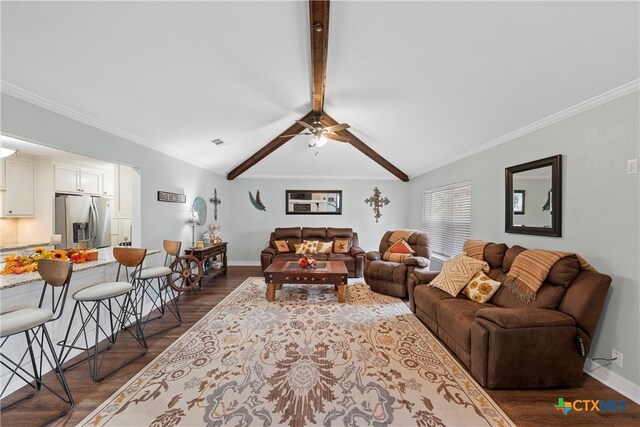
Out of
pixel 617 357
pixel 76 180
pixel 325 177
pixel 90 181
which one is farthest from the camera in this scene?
pixel 325 177

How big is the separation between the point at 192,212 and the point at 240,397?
370 centimetres

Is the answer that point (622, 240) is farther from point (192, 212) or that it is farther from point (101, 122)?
point (192, 212)

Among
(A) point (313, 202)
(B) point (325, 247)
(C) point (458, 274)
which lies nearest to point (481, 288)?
(C) point (458, 274)

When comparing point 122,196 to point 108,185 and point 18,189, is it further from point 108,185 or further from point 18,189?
point 18,189

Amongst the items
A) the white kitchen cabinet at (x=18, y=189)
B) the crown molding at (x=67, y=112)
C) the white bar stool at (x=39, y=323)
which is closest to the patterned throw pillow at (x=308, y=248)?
the crown molding at (x=67, y=112)

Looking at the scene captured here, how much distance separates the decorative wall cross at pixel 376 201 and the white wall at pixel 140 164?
3.99m

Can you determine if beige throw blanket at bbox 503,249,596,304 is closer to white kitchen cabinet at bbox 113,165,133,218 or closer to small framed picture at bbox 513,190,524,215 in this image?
small framed picture at bbox 513,190,524,215

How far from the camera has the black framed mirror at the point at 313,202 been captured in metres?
6.66

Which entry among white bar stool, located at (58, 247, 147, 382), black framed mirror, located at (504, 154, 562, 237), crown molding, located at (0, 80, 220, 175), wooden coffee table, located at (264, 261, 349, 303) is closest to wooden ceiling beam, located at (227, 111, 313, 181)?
crown molding, located at (0, 80, 220, 175)

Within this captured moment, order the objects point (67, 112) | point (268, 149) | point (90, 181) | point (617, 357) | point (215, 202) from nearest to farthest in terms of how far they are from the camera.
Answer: point (617, 357)
point (67, 112)
point (90, 181)
point (268, 149)
point (215, 202)

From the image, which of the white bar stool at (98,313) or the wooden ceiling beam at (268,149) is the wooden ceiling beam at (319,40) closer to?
the wooden ceiling beam at (268,149)

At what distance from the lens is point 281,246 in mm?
5824

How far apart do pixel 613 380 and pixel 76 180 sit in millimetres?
7397

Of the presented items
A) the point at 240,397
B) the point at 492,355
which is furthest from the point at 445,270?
the point at 240,397
